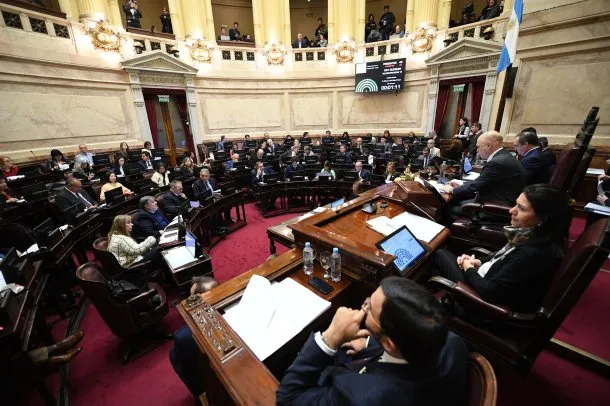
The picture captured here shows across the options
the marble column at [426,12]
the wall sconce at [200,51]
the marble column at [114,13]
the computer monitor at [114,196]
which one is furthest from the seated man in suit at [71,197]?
the marble column at [426,12]

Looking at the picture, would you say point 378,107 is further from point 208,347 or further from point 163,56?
point 208,347

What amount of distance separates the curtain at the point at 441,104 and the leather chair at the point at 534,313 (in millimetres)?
11268

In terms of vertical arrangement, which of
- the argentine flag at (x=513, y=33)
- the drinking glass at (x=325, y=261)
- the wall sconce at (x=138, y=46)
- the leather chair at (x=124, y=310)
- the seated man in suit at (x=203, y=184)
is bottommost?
the leather chair at (x=124, y=310)

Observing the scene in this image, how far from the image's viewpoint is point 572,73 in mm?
5930

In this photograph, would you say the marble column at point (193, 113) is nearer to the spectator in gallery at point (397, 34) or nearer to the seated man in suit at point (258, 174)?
the seated man in suit at point (258, 174)

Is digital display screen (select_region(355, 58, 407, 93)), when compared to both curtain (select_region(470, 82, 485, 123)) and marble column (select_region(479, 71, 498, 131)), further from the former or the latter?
marble column (select_region(479, 71, 498, 131))

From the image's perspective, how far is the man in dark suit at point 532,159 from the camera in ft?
11.9

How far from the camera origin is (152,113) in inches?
441

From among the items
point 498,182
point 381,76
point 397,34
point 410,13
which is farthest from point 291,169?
point 397,34

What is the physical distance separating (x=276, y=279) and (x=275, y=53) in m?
13.5

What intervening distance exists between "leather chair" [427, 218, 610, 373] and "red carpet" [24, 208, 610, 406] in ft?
2.36

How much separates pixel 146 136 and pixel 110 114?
54.9 inches

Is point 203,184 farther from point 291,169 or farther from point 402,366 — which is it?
point 402,366

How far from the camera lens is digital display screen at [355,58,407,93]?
11727 millimetres
